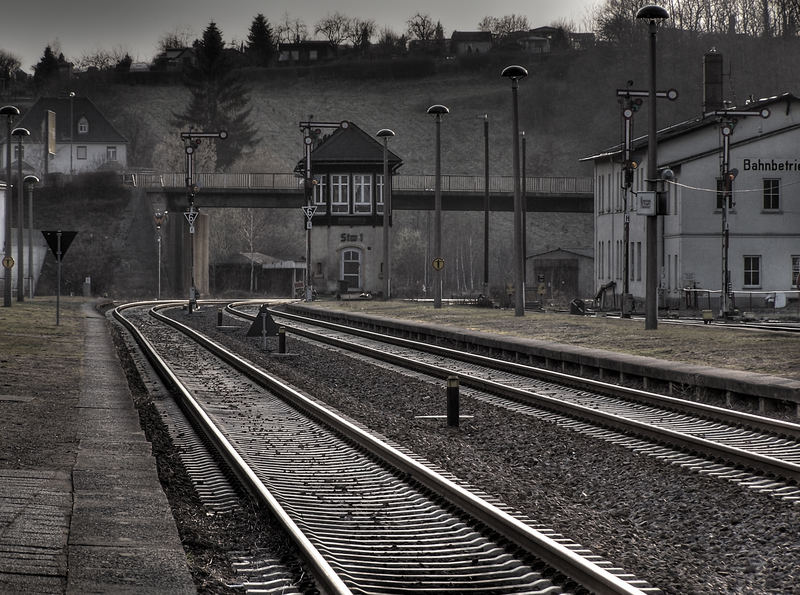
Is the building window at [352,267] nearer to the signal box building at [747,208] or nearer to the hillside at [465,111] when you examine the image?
the signal box building at [747,208]

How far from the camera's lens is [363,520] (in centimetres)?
912

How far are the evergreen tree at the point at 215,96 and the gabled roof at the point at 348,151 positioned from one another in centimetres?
6756

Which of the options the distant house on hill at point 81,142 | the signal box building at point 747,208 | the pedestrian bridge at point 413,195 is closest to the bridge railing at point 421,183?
the pedestrian bridge at point 413,195

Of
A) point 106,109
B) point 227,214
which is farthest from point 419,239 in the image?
point 106,109

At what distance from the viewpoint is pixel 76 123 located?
133 metres

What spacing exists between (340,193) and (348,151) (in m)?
2.96

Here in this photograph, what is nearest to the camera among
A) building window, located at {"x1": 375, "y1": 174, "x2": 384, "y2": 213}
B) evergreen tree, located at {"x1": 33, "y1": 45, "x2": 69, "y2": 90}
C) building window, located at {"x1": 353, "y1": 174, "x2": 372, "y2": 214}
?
building window, located at {"x1": 353, "y1": 174, "x2": 372, "y2": 214}

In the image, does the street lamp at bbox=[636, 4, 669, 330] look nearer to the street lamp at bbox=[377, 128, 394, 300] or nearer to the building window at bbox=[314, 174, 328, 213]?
the street lamp at bbox=[377, 128, 394, 300]

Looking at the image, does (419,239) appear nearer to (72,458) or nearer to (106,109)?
(106,109)

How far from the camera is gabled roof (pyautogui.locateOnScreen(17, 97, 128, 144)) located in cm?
13225

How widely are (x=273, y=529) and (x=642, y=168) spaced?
186 ft

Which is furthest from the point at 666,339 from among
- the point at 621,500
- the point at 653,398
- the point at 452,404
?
the point at 621,500

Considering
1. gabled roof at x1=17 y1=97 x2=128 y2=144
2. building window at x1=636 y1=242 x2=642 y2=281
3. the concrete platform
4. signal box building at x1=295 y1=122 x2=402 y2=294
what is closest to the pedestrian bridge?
signal box building at x1=295 y1=122 x2=402 y2=294

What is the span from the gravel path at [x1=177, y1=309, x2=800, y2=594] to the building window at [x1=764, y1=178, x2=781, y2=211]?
42869 millimetres
